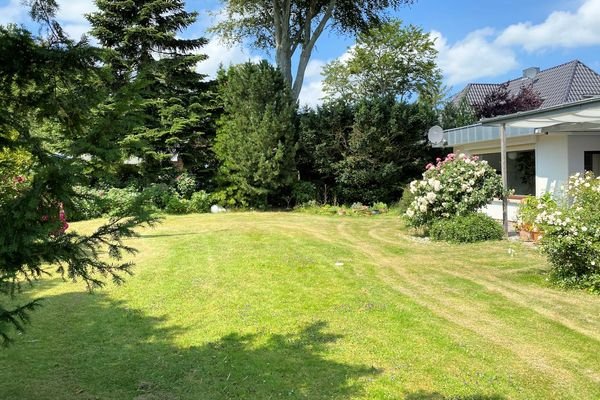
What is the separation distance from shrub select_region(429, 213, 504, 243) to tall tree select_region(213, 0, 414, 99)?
11797 millimetres

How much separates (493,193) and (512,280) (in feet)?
12.9

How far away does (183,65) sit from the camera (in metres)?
18.9

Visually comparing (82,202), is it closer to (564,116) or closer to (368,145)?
(564,116)

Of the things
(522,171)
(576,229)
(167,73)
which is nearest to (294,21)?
(167,73)

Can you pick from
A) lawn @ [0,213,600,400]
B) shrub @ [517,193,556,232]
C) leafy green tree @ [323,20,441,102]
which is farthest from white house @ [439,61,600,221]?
leafy green tree @ [323,20,441,102]

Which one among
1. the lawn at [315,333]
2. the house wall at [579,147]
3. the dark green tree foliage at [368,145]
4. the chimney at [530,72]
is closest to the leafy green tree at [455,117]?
the dark green tree foliage at [368,145]

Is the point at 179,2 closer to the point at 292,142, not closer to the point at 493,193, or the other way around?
the point at 292,142

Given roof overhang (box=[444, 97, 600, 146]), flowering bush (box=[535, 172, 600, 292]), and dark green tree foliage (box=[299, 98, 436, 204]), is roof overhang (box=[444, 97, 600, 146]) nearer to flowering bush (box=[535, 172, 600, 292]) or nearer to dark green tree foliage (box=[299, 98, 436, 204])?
flowering bush (box=[535, 172, 600, 292])

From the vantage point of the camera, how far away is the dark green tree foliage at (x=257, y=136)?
1661cm

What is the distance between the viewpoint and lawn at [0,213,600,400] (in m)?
3.77

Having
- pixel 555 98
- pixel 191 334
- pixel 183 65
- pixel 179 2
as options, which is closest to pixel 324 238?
pixel 191 334

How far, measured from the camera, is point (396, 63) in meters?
33.5

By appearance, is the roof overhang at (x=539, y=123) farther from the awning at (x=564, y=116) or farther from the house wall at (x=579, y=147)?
the house wall at (x=579, y=147)

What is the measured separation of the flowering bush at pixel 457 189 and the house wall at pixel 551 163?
6.82 feet
